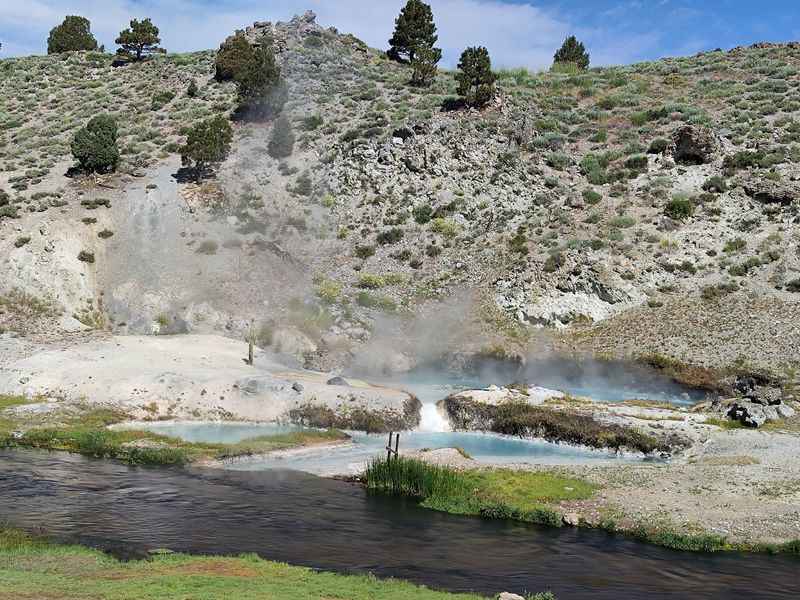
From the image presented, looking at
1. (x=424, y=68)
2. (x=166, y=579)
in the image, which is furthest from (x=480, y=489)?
(x=424, y=68)

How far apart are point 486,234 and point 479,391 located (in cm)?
3287

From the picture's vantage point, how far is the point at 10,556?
2106 cm

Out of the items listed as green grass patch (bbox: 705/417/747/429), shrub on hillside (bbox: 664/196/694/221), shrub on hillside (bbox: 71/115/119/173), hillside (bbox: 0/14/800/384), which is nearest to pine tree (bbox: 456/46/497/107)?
hillside (bbox: 0/14/800/384)

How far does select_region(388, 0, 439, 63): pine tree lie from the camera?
111 m

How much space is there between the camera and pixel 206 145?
81.2 m

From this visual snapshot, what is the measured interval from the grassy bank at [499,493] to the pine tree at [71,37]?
116625 mm

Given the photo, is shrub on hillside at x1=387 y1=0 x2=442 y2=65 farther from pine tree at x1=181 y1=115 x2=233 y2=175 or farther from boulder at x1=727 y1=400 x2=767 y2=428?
boulder at x1=727 y1=400 x2=767 y2=428

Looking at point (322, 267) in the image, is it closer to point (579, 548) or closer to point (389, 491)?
point (389, 491)

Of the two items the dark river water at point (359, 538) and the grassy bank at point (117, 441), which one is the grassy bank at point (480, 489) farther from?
the grassy bank at point (117, 441)

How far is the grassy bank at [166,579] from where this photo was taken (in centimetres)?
1789

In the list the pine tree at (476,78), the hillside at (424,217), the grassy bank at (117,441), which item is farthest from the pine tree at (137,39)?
the grassy bank at (117,441)

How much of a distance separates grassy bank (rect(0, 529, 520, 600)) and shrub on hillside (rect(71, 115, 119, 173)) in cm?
6507

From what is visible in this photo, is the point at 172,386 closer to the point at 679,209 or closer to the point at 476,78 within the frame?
the point at 679,209

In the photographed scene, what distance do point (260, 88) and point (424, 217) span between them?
30024 millimetres
